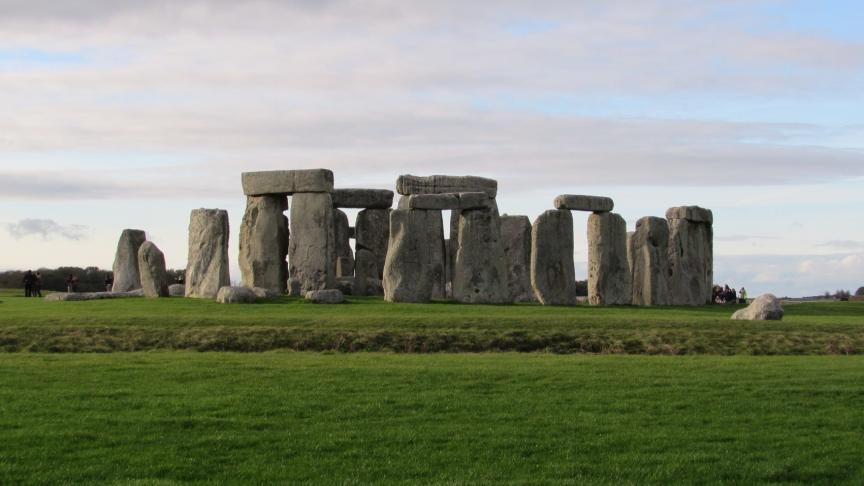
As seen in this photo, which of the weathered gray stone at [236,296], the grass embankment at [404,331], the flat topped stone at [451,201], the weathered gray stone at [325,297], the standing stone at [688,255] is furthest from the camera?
the standing stone at [688,255]

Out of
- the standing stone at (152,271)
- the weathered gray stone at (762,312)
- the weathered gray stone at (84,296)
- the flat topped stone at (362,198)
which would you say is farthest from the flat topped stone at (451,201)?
the flat topped stone at (362,198)

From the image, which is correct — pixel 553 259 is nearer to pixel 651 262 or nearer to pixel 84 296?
pixel 651 262

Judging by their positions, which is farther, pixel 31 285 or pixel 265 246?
pixel 31 285

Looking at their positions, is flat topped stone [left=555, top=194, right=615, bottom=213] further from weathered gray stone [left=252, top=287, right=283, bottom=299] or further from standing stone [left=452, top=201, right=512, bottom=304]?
weathered gray stone [left=252, top=287, right=283, bottom=299]

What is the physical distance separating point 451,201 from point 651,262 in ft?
22.5

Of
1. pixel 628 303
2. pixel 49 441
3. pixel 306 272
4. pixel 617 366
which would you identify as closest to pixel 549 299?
pixel 628 303

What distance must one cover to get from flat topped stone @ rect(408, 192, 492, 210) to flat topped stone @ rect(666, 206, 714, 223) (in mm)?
8133

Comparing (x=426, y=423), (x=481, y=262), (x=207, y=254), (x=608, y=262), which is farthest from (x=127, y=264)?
(x=426, y=423)

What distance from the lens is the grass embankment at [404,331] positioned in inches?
856

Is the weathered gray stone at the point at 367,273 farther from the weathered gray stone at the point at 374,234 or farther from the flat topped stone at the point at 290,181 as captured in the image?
the flat topped stone at the point at 290,181

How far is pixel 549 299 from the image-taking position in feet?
102

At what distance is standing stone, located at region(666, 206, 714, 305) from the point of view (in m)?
34.8

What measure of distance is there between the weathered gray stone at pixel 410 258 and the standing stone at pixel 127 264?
9.35 metres

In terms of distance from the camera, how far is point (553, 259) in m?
31.3
